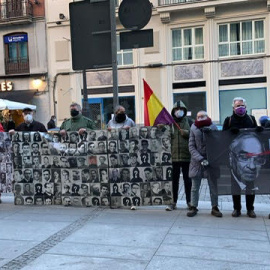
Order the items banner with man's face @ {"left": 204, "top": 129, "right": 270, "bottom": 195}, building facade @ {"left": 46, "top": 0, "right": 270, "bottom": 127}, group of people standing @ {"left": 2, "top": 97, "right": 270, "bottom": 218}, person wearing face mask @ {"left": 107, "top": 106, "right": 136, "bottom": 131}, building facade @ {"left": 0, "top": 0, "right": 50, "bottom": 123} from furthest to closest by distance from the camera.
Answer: building facade @ {"left": 0, "top": 0, "right": 50, "bottom": 123}, building facade @ {"left": 46, "top": 0, "right": 270, "bottom": 127}, person wearing face mask @ {"left": 107, "top": 106, "right": 136, "bottom": 131}, group of people standing @ {"left": 2, "top": 97, "right": 270, "bottom": 218}, banner with man's face @ {"left": 204, "top": 129, "right": 270, "bottom": 195}

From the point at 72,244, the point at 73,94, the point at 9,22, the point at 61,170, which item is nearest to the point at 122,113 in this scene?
the point at 61,170

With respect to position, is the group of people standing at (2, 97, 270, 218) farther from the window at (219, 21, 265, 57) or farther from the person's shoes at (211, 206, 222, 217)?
the window at (219, 21, 265, 57)

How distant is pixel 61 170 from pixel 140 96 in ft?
48.8

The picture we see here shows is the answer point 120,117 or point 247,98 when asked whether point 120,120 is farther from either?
point 247,98

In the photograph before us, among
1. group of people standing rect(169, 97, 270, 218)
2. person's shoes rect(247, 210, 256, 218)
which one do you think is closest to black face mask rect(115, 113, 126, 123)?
group of people standing rect(169, 97, 270, 218)

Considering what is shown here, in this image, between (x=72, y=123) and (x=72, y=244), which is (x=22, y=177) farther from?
(x=72, y=244)

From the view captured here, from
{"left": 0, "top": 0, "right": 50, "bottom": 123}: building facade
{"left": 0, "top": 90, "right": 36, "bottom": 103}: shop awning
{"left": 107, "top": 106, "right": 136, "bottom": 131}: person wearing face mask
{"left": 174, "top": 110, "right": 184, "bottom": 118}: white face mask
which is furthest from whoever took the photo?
{"left": 0, "top": 0, "right": 50, "bottom": 123}: building facade

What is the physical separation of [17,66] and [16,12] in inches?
126

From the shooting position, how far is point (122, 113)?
6480 millimetres

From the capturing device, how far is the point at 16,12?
22.5 m

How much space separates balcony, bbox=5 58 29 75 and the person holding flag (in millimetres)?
17984

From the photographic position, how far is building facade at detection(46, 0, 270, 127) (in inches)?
764

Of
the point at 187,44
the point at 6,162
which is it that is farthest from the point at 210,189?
the point at 187,44

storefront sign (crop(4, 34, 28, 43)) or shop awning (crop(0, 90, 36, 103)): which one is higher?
storefront sign (crop(4, 34, 28, 43))
